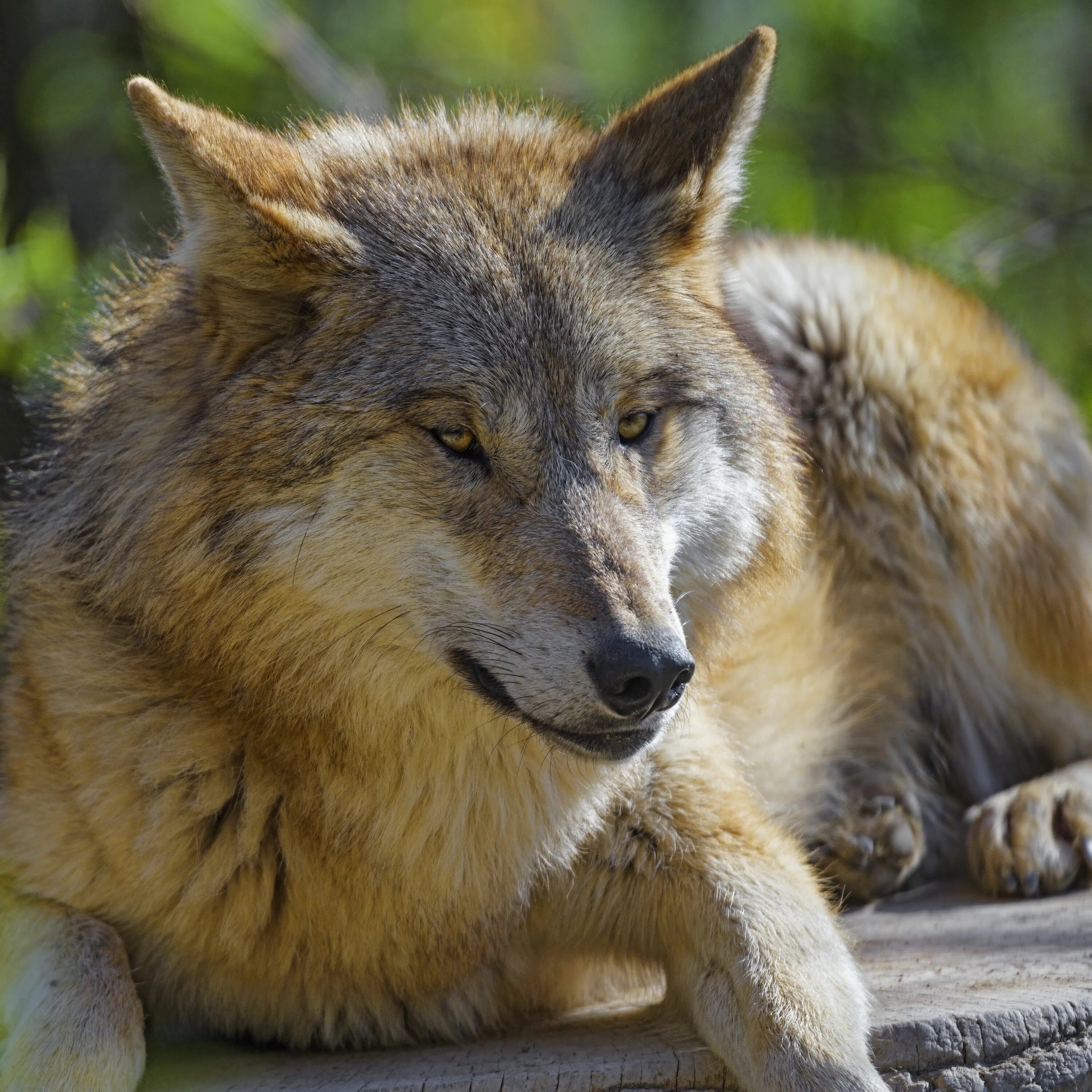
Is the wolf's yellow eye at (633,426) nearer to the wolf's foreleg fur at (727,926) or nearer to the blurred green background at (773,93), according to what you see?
the wolf's foreleg fur at (727,926)

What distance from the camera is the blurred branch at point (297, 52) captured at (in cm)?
579

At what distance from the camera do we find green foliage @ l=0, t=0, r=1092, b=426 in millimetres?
6234

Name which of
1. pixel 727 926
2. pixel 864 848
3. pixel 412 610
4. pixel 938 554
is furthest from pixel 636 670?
pixel 938 554

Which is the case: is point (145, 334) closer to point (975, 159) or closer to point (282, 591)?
point (282, 591)

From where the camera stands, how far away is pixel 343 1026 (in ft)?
9.88

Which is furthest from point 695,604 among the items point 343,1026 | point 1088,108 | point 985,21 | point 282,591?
point 1088,108

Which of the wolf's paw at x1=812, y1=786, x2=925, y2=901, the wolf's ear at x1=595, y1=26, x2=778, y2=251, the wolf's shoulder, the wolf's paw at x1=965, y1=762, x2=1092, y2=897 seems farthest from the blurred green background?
the wolf's ear at x1=595, y1=26, x2=778, y2=251

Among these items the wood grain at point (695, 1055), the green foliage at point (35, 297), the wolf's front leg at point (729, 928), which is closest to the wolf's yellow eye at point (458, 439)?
the wolf's front leg at point (729, 928)

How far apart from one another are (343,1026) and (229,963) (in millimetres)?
311

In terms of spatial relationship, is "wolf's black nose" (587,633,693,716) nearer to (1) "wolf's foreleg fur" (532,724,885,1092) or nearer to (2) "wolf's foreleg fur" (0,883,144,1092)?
(1) "wolf's foreleg fur" (532,724,885,1092)

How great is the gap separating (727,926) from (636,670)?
2.88ft

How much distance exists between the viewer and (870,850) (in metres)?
3.99

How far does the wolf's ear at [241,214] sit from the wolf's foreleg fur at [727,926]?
1.39 meters

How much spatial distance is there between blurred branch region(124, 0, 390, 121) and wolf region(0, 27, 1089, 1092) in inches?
110
